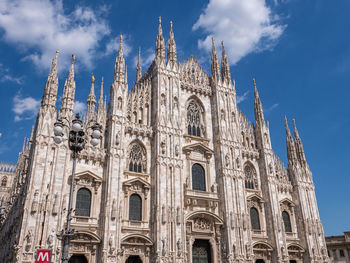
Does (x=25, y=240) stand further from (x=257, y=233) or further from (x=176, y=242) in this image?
(x=257, y=233)

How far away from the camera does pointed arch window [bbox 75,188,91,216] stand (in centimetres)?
2445

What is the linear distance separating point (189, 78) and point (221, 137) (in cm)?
740

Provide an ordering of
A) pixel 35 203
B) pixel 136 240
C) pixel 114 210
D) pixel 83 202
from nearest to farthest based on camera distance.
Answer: pixel 35 203 → pixel 114 210 → pixel 83 202 → pixel 136 240

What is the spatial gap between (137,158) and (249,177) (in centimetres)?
1277

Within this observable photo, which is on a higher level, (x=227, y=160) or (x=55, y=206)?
(x=227, y=160)

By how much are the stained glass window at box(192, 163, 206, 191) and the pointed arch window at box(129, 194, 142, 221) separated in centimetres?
577

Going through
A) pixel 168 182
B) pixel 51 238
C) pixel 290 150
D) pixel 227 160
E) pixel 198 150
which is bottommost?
pixel 51 238

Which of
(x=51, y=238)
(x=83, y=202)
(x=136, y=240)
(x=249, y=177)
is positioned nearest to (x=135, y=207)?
(x=136, y=240)

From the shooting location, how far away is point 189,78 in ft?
116

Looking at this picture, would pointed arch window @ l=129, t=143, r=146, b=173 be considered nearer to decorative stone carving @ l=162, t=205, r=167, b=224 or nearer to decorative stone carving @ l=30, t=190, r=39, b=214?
decorative stone carving @ l=162, t=205, r=167, b=224

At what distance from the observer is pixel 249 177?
34500mm

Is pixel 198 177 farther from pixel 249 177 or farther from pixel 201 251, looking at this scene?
pixel 201 251

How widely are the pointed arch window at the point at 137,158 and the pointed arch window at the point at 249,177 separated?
11.7m

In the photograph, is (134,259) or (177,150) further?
(177,150)
